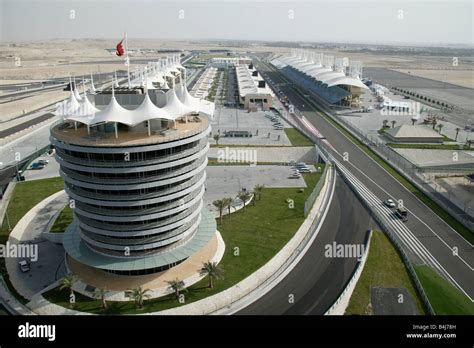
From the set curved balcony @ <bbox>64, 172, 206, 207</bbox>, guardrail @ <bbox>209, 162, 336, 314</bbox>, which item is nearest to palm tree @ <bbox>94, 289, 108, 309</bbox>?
curved balcony @ <bbox>64, 172, 206, 207</bbox>

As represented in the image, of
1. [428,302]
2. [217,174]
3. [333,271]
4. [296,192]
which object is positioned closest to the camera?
[428,302]

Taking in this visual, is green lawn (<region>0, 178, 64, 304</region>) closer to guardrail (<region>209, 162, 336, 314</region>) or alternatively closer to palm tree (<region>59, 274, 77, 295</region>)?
palm tree (<region>59, 274, 77, 295</region>)

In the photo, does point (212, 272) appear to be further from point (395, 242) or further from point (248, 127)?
point (248, 127)

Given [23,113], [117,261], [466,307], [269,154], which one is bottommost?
[466,307]

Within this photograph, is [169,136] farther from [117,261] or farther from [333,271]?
[333,271]
